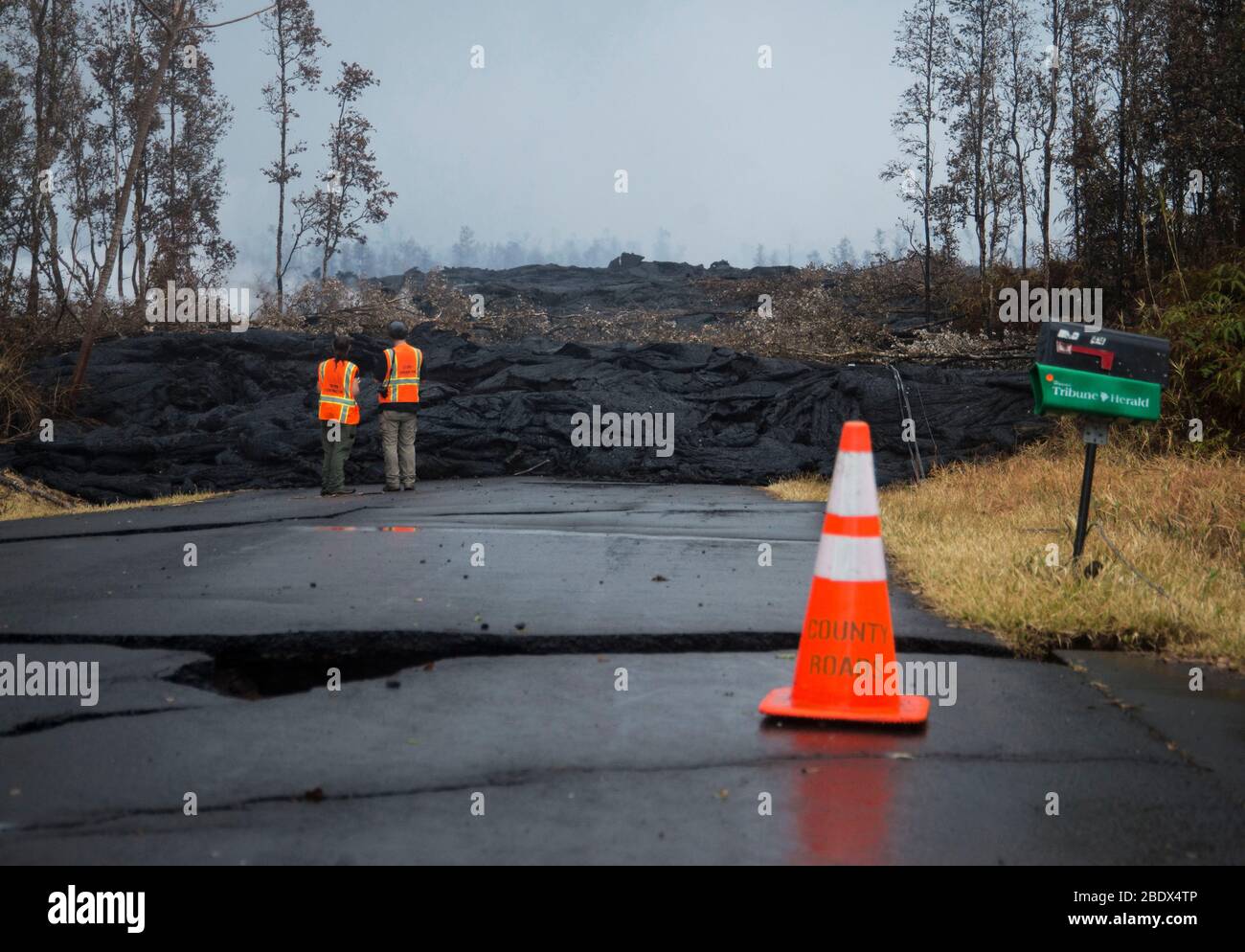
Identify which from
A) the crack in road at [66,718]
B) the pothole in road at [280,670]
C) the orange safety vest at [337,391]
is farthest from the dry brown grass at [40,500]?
the crack in road at [66,718]

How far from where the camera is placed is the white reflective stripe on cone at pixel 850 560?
5.03 metres

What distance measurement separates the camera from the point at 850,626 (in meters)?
4.95

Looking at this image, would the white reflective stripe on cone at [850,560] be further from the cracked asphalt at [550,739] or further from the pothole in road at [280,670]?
the pothole in road at [280,670]

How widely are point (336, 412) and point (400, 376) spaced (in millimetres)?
1255

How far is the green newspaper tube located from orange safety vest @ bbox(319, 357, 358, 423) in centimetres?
1199

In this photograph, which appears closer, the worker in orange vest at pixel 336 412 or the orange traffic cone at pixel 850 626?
the orange traffic cone at pixel 850 626

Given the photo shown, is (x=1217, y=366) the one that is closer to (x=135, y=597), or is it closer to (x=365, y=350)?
(x=135, y=597)

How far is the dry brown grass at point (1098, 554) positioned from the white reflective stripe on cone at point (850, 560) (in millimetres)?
1440

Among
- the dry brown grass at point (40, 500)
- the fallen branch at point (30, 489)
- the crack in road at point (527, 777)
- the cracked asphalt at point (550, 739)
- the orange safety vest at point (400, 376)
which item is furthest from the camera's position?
the fallen branch at point (30, 489)

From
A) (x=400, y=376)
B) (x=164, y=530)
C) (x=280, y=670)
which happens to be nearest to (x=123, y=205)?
(x=400, y=376)

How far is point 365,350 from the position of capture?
84.1 feet
